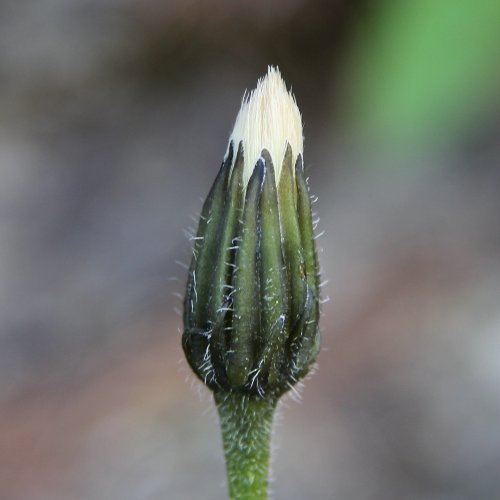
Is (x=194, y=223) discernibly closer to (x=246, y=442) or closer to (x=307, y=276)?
(x=246, y=442)

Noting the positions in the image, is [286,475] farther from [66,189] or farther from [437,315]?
[66,189]

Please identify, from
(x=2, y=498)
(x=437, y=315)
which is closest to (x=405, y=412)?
(x=437, y=315)

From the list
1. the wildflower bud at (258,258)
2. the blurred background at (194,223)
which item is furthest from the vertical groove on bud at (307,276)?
the blurred background at (194,223)

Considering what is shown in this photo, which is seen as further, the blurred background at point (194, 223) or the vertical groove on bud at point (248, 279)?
the blurred background at point (194, 223)

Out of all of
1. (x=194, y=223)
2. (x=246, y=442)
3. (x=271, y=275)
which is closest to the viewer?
(x=271, y=275)

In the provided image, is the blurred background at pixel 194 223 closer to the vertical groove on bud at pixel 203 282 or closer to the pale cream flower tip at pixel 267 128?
the vertical groove on bud at pixel 203 282

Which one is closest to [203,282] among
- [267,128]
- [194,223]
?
[267,128]
